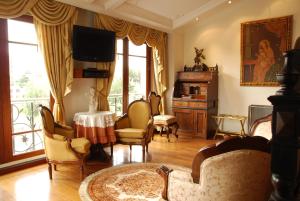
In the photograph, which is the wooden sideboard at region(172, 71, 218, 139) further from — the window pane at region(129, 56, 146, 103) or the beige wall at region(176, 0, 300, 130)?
the window pane at region(129, 56, 146, 103)

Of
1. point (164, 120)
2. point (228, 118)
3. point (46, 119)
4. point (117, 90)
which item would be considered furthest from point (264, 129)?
point (117, 90)

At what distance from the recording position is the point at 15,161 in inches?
152

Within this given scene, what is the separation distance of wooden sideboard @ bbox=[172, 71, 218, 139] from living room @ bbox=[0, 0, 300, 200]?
0.24 m

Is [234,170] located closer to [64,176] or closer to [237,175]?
[237,175]

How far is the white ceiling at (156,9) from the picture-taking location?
14.9 feet

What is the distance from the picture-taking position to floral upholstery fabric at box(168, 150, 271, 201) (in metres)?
1.67

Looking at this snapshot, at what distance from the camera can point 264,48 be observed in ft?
18.5

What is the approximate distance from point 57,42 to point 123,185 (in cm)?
252

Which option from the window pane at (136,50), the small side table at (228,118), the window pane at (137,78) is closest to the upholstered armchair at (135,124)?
the window pane at (137,78)

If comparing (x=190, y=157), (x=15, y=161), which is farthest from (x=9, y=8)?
(x=190, y=157)

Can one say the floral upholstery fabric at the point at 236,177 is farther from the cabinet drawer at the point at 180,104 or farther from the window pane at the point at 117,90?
the cabinet drawer at the point at 180,104

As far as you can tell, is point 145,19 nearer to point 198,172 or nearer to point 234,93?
point 234,93

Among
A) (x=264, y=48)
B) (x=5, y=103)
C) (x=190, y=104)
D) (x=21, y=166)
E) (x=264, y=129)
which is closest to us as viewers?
(x=264, y=129)

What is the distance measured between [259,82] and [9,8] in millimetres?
5047
